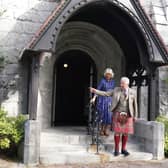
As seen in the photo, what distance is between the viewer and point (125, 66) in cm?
1049

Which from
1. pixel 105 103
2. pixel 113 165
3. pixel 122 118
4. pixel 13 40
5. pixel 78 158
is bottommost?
pixel 113 165

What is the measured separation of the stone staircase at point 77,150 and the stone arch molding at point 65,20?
2.10m

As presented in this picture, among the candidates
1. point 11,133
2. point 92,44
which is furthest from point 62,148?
point 92,44

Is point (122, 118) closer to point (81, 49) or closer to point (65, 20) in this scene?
point (65, 20)

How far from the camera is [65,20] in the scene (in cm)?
770

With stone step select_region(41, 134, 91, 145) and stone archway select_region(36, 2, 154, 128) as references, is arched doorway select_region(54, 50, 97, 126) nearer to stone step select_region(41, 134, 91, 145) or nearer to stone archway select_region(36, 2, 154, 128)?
stone archway select_region(36, 2, 154, 128)

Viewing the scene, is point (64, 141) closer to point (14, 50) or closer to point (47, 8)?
point (14, 50)

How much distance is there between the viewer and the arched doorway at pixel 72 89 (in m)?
11.5

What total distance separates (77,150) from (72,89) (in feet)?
15.0

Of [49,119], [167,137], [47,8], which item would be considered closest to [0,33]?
[47,8]

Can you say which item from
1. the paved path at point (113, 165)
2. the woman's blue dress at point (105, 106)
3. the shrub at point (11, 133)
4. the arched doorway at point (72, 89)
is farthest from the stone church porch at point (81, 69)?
the woman's blue dress at point (105, 106)

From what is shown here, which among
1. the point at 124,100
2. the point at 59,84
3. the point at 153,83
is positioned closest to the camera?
the point at 124,100

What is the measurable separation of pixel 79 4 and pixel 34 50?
153 centimetres

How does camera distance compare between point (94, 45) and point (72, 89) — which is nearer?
point (94, 45)
